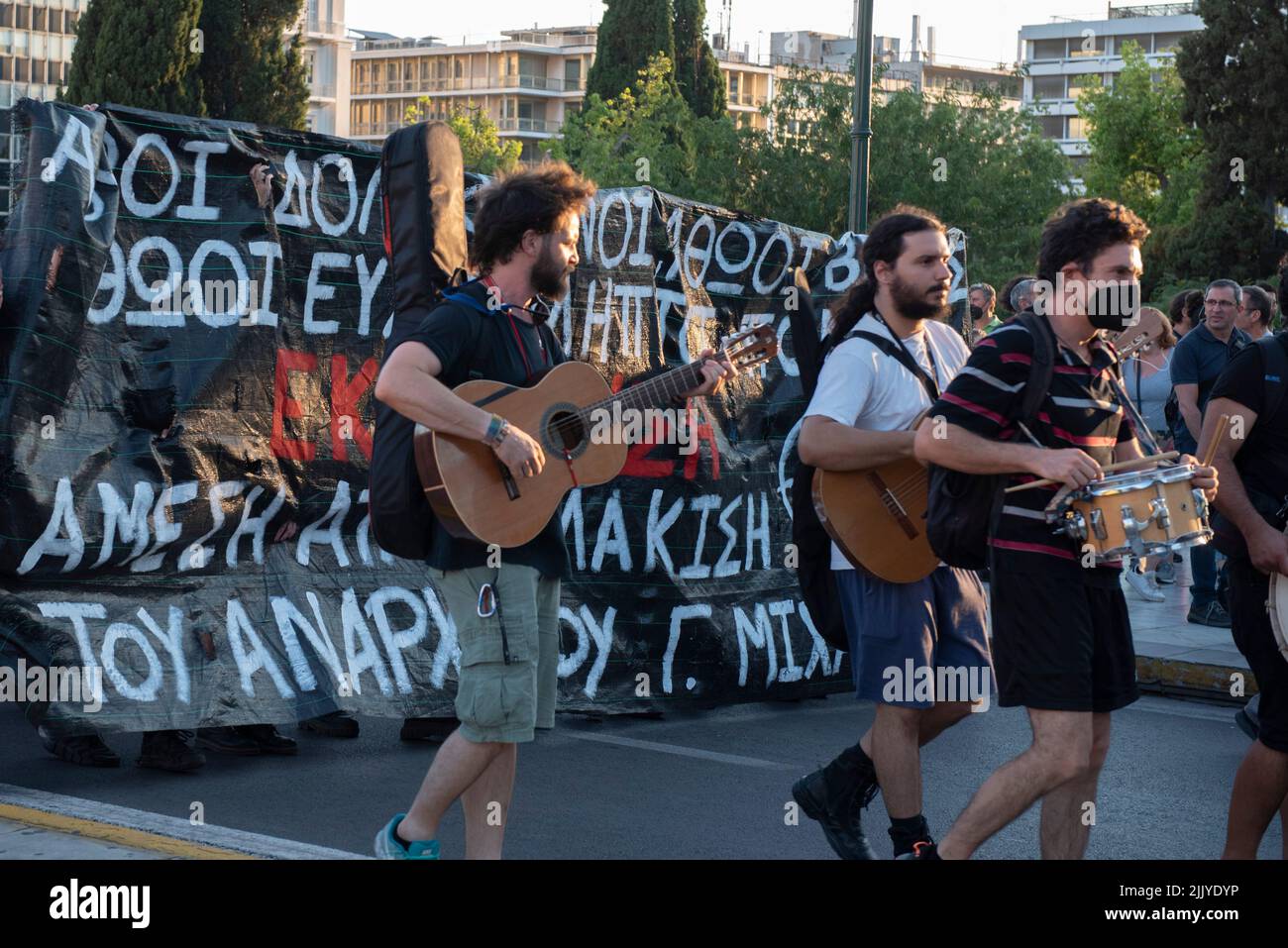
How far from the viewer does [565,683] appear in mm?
7816

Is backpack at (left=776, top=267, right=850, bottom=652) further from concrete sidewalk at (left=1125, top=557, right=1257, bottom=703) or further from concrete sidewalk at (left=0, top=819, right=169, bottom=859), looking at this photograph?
concrete sidewalk at (left=1125, top=557, right=1257, bottom=703)

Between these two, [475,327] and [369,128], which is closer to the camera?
[475,327]

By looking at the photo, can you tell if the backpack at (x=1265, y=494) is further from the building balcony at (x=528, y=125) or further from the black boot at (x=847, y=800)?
the building balcony at (x=528, y=125)

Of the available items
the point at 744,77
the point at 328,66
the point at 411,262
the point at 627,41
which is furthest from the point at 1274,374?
the point at 744,77

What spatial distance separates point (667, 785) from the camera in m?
6.75

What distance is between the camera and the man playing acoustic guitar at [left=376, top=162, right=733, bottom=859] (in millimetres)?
4574

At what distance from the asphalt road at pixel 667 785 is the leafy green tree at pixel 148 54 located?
33.5 m

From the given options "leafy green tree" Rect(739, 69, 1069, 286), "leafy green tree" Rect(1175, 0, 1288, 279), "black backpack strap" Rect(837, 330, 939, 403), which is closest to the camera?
"black backpack strap" Rect(837, 330, 939, 403)

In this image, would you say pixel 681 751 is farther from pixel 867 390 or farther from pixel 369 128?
pixel 369 128

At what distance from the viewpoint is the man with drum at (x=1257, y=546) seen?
496cm

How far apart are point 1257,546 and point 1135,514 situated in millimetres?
803

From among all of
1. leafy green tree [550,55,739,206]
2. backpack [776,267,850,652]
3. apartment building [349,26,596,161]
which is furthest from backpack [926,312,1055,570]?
apartment building [349,26,596,161]

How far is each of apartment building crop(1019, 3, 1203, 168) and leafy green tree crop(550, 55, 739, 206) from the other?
86.1 metres

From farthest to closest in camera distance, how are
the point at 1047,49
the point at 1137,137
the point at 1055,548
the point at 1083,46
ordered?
the point at 1047,49 < the point at 1083,46 < the point at 1137,137 < the point at 1055,548
